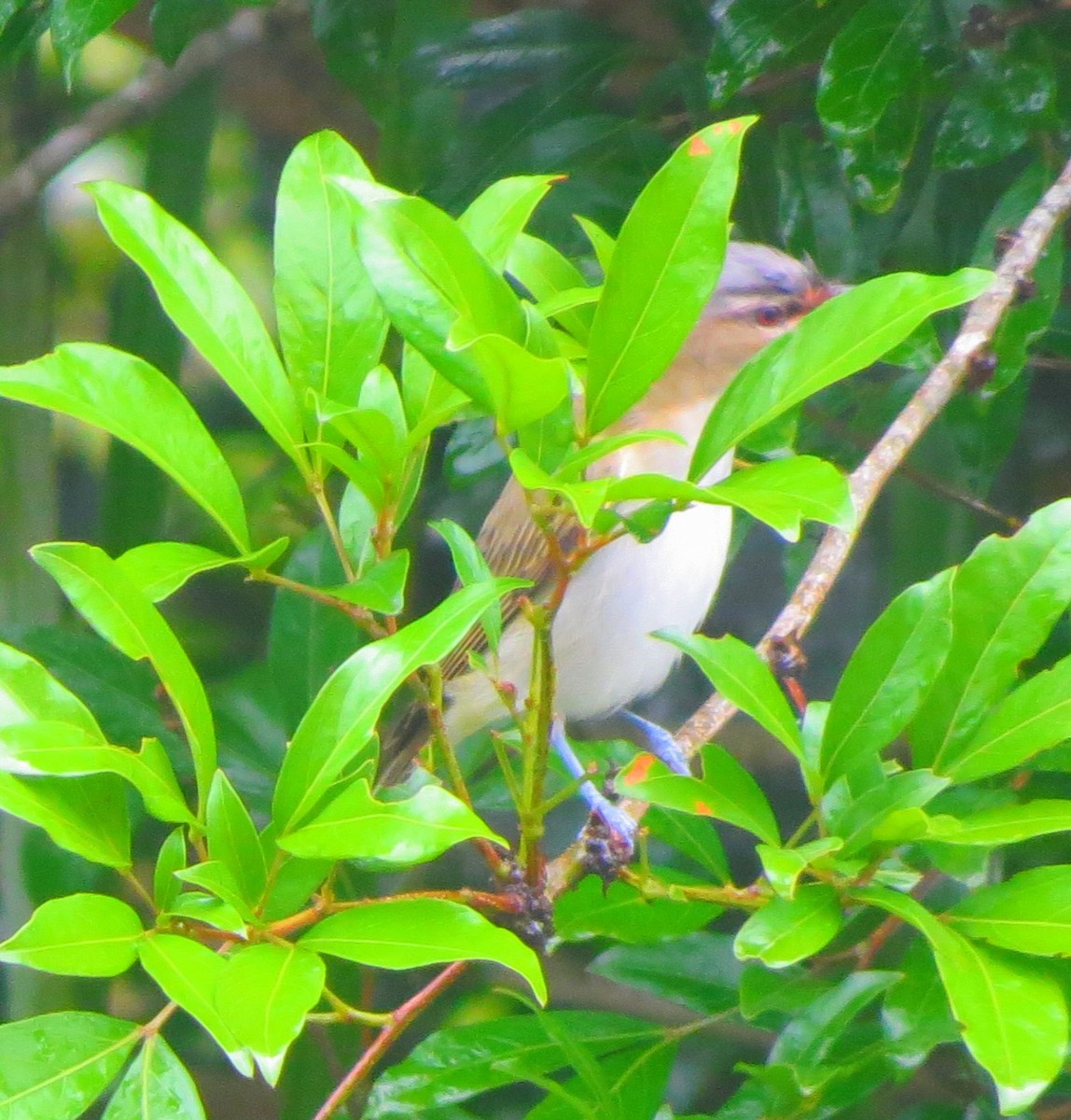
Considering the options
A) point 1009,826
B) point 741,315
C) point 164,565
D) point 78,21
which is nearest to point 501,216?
point 164,565

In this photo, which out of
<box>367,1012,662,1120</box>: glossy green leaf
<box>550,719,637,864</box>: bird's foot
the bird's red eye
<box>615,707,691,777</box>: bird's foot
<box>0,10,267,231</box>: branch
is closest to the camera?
<box>550,719,637,864</box>: bird's foot

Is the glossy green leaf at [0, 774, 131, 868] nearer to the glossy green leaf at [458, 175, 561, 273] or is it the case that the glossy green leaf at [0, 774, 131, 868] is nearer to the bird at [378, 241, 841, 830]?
the glossy green leaf at [458, 175, 561, 273]

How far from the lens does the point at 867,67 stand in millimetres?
1886

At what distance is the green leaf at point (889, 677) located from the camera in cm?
120

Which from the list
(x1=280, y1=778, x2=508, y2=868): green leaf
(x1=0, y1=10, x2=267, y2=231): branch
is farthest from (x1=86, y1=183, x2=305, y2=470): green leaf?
(x1=0, y1=10, x2=267, y2=231): branch

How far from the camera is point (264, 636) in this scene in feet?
10.2

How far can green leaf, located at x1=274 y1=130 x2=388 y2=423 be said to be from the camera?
1.21 metres

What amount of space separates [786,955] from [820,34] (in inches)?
54.3

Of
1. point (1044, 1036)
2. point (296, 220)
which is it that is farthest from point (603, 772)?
point (296, 220)

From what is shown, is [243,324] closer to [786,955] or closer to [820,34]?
[786,955]

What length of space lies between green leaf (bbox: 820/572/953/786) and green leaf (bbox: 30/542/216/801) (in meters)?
0.48

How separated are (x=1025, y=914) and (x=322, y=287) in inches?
27.8

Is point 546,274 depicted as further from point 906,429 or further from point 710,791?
point 710,791

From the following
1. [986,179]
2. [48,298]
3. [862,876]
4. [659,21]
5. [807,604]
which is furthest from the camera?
[48,298]
